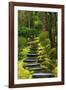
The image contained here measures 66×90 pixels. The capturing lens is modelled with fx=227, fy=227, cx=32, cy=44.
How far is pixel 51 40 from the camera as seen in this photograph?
8.82 ft

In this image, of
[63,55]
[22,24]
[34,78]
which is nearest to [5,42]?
[22,24]

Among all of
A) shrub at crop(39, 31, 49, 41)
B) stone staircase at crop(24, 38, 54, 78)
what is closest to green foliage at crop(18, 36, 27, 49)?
stone staircase at crop(24, 38, 54, 78)

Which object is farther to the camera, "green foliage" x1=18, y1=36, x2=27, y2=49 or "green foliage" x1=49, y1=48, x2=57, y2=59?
"green foliage" x1=49, y1=48, x2=57, y2=59

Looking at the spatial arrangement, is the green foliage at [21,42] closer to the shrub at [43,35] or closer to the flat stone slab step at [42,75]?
the shrub at [43,35]

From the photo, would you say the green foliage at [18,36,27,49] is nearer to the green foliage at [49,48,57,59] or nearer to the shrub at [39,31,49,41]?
the shrub at [39,31,49,41]

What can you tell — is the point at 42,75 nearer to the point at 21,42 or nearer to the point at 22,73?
the point at 22,73

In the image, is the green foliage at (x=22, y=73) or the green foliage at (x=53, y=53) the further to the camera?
the green foliage at (x=53, y=53)

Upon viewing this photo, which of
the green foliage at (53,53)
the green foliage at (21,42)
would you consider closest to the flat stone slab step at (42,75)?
the green foliage at (53,53)

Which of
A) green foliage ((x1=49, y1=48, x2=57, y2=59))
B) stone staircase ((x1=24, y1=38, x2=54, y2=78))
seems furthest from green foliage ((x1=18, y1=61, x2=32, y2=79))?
green foliage ((x1=49, y1=48, x2=57, y2=59))

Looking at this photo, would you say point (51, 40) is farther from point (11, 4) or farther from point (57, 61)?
point (11, 4)

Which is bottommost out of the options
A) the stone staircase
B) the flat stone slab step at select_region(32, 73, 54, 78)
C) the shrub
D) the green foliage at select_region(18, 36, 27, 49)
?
the flat stone slab step at select_region(32, 73, 54, 78)

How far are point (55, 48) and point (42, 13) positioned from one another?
1.45ft

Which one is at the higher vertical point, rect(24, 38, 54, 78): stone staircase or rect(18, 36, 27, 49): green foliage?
rect(18, 36, 27, 49): green foliage

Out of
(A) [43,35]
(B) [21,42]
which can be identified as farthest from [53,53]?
(B) [21,42]
